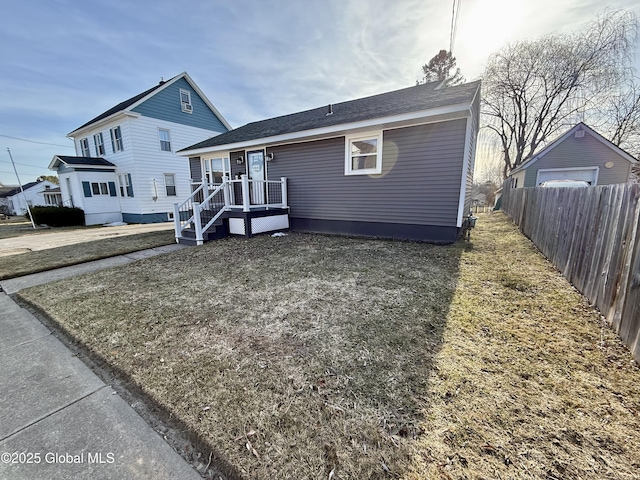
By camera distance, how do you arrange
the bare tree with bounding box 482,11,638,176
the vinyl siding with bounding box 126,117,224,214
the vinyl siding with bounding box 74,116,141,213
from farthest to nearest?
the bare tree with bounding box 482,11,638,176, the vinyl siding with bounding box 126,117,224,214, the vinyl siding with bounding box 74,116,141,213

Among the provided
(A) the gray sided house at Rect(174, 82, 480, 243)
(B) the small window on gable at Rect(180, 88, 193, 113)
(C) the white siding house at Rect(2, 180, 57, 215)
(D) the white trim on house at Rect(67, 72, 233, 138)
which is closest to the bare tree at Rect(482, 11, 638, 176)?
(A) the gray sided house at Rect(174, 82, 480, 243)

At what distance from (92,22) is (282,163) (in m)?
7.20

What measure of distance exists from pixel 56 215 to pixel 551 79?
33.1 m

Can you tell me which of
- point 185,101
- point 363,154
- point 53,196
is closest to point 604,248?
point 363,154

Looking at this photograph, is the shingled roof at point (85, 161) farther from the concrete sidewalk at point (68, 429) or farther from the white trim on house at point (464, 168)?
the white trim on house at point (464, 168)

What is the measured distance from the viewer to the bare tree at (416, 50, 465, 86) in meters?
22.5

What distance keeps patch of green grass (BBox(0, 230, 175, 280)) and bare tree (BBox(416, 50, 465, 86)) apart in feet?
85.9

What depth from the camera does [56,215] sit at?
1419cm

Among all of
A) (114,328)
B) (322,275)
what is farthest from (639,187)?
(114,328)

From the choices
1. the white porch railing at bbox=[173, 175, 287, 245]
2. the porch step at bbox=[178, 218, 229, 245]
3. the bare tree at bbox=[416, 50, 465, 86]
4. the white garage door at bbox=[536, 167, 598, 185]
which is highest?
the bare tree at bbox=[416, 50, 465, 86]

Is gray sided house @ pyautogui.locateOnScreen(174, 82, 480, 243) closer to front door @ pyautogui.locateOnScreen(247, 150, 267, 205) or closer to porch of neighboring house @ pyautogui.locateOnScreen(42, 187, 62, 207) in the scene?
front door @ pyautogui.locateOnScreen(247, 150, 267, 205)

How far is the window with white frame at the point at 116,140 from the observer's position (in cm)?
1443

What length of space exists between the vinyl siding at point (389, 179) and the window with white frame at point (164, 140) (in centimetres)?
986

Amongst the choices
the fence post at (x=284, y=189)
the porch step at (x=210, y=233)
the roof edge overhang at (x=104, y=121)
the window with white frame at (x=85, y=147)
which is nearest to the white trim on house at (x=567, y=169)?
the fence post at (x=284, y=189)
